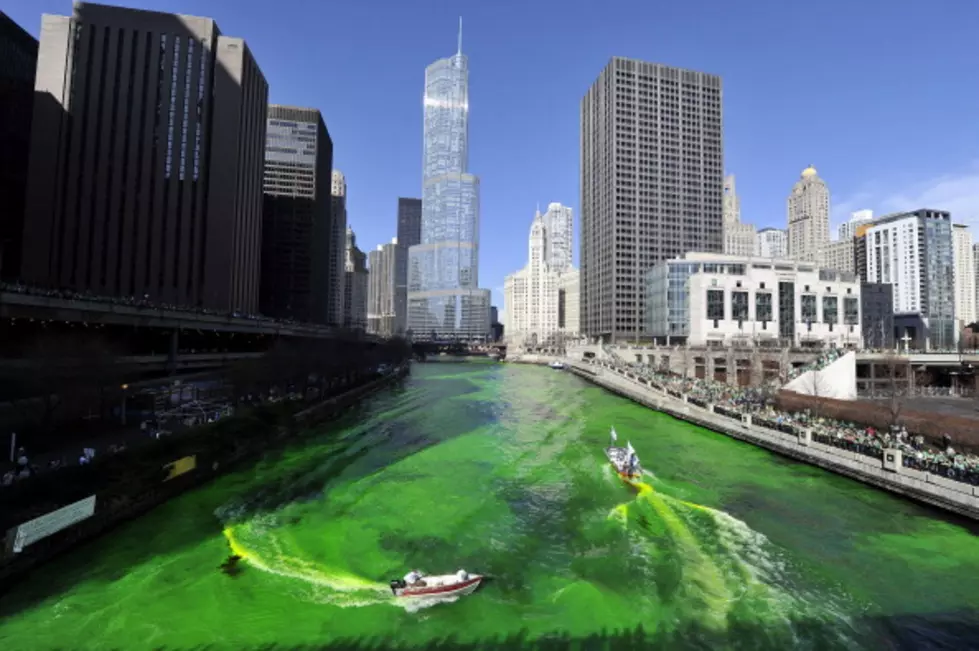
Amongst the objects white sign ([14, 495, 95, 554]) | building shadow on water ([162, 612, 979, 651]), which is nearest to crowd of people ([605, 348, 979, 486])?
building shadow on water ([162, 612, 979, 651])

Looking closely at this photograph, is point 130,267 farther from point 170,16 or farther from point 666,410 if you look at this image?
point 666,410

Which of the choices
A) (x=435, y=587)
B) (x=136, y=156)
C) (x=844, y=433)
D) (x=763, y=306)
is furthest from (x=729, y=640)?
(x=136, y=156)

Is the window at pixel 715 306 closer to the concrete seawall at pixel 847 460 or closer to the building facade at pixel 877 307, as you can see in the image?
the concrete seawall at pixel 847 460

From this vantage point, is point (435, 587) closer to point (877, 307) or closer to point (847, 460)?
point (847, 460)

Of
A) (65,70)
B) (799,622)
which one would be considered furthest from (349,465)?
(65,70)

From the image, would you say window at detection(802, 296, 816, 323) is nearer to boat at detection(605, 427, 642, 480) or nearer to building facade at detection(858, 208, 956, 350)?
boat at detection(605, 427, 642, 480)

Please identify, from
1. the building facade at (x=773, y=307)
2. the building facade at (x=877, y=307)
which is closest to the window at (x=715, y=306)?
the building facade at (x=773, y=307)
